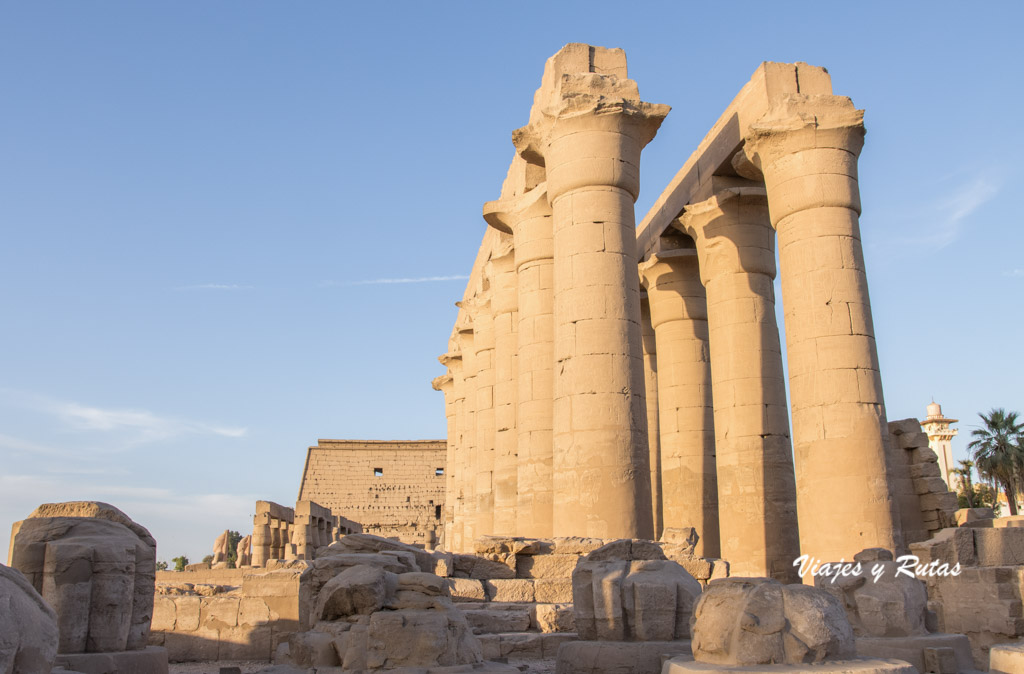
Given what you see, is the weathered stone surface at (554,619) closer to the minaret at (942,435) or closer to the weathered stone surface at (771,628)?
the weathered stone surface at (771,628)

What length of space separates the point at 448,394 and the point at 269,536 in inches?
377

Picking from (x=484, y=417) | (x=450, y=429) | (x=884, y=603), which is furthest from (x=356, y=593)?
(x=450, y=429)

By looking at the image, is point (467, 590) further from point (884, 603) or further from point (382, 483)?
point (382, 483)

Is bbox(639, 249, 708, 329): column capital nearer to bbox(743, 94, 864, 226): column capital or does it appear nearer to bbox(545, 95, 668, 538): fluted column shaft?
bbox(743, 94, 864, 226): column capital

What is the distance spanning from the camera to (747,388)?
18031mm

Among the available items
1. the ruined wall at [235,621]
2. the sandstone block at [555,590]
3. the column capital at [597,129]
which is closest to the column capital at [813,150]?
the column capital at [597,129]

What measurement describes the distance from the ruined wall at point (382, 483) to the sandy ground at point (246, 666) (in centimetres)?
3743

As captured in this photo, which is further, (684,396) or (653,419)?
(653,419)

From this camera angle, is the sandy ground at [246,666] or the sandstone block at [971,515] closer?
the sandy ground at [246,666]

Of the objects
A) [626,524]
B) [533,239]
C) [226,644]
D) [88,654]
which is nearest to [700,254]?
[533,239]

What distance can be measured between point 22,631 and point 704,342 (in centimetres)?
1846

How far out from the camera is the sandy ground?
9053 mm

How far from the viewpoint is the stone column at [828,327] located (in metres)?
13.8

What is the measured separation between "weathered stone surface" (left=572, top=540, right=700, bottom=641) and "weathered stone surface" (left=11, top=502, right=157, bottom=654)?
3.91 m
